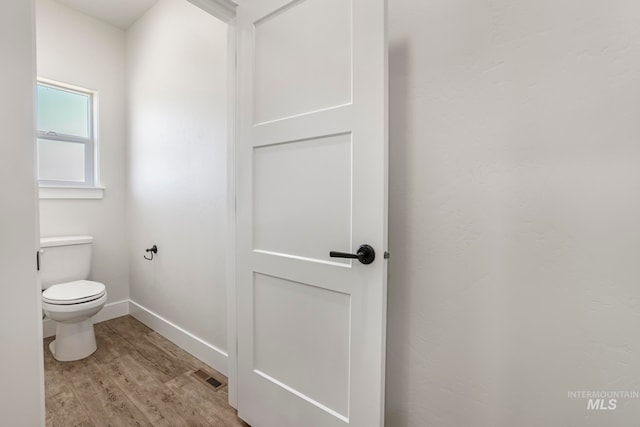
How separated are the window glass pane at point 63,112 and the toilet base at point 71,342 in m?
1.67

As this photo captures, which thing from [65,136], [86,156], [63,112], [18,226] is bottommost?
[18,226]

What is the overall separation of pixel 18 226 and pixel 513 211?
1.52 m

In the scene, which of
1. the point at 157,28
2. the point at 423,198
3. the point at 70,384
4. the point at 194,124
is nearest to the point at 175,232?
the point at 194,124

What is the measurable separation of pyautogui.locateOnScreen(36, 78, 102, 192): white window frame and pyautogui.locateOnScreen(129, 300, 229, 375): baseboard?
115 centimetres

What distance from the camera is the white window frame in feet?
7.48

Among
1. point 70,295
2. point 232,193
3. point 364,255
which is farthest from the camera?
point 70,295

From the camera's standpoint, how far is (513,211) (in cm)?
90

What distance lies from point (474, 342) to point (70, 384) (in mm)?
2293

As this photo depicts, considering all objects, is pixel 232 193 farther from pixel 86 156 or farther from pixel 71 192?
pixel 86 156

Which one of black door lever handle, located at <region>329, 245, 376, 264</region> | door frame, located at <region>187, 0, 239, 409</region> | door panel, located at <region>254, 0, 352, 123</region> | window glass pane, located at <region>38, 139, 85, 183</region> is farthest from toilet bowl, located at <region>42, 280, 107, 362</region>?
black door lever handle, located at <region>329, 245, 376, 264</region>

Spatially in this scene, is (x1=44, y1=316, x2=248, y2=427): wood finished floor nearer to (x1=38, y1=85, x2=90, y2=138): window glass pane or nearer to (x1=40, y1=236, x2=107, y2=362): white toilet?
(x1=40, y1=236, x2=107, y2=362): white toilet

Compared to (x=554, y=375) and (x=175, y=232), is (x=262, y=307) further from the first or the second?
(x=175, y=232)

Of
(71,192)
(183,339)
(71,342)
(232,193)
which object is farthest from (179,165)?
(71,342)

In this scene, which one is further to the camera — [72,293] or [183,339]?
[183,339]
